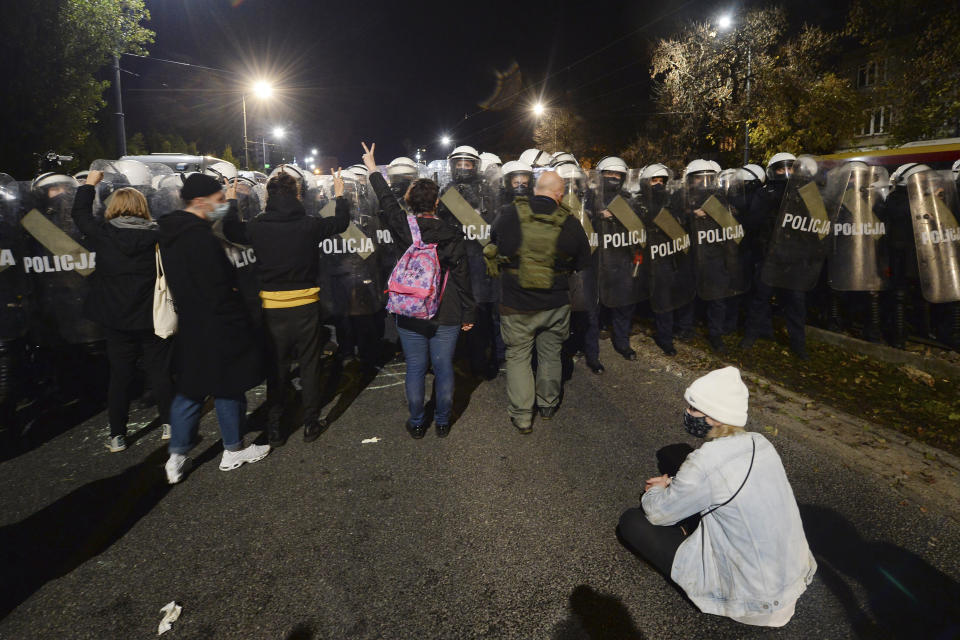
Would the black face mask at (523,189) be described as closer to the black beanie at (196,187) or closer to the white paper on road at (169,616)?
the black beanie at (196,187)

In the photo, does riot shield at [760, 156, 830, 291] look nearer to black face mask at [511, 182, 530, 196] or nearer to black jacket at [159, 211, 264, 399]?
black face mask at [511, 182, 530, 196]

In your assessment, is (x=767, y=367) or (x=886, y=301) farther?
(x=886, y=301)

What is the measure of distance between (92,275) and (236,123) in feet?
197

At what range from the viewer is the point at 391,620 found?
7.82 feet

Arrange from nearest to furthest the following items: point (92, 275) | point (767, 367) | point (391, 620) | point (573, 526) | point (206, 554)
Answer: point (391, 620) → point (206, 554) → point (573, 526) → point (92, 275) → point (767, 367)

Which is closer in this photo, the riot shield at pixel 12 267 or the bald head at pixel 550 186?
the bald head at pixel 550 186

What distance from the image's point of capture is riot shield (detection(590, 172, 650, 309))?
18.5ft

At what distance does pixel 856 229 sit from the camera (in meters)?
5.86

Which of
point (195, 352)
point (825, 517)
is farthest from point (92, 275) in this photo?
point (825, 517)

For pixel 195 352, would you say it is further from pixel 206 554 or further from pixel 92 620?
pixel 92 620

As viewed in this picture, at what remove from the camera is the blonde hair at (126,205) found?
377 centimetres

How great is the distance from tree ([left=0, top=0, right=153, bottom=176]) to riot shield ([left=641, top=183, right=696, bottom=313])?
15.7 metres

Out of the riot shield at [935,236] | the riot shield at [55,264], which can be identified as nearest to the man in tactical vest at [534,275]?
the riot shield at [55,264]

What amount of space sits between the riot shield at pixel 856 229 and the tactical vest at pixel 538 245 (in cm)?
373
